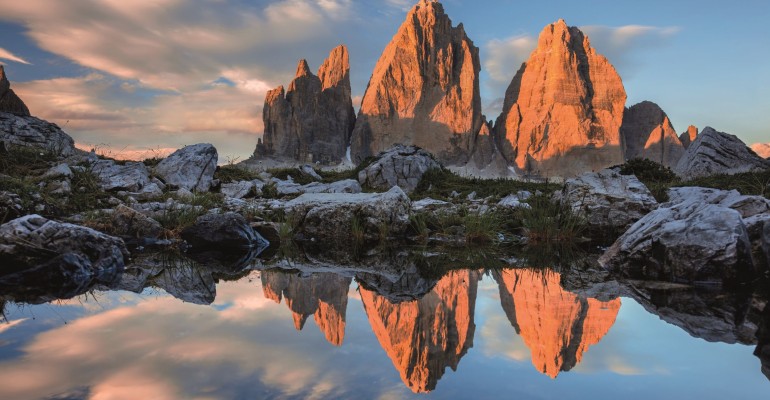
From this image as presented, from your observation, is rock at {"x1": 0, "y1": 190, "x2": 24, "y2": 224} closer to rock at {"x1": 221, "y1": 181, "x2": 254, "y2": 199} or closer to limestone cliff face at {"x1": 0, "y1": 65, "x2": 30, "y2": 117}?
rock at {"x1": 221, "y1": 181, "x2": 254, "y2": 199}

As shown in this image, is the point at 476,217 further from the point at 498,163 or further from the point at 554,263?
the point at 498,163

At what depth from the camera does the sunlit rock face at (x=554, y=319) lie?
2.73 metres

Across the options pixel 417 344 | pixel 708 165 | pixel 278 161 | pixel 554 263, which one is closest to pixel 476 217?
pixel 554 263

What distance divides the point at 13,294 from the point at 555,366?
156 inches

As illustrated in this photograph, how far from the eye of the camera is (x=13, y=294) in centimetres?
403

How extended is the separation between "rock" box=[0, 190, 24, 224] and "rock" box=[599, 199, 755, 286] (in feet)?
29.1

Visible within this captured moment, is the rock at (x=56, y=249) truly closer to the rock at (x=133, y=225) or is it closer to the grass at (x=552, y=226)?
the rock at (x=133, y=225)

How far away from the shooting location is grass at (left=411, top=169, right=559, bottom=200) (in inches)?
722

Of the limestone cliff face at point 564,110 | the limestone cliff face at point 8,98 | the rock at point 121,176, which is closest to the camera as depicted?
the rock at point 121,176

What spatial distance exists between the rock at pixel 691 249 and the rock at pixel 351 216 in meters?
5.28

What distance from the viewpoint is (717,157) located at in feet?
74.2

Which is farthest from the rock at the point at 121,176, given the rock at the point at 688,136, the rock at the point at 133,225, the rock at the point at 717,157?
the rock at the point at 688,136

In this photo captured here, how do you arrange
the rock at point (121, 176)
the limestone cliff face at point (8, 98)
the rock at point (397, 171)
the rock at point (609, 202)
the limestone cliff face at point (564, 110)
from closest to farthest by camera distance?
1. the rock at point (609, 202)
2. the rock at point (121, 176)
3. the rock at point (397, 171)
4. the limestone cliff face at point (8, 98)
5. the limestone cliff face at point (564, 110)

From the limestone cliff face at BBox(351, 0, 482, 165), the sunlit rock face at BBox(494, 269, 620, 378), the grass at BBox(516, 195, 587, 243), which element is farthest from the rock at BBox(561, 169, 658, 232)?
the limestone cliff face at BBox(351, 0, 482, 165)
